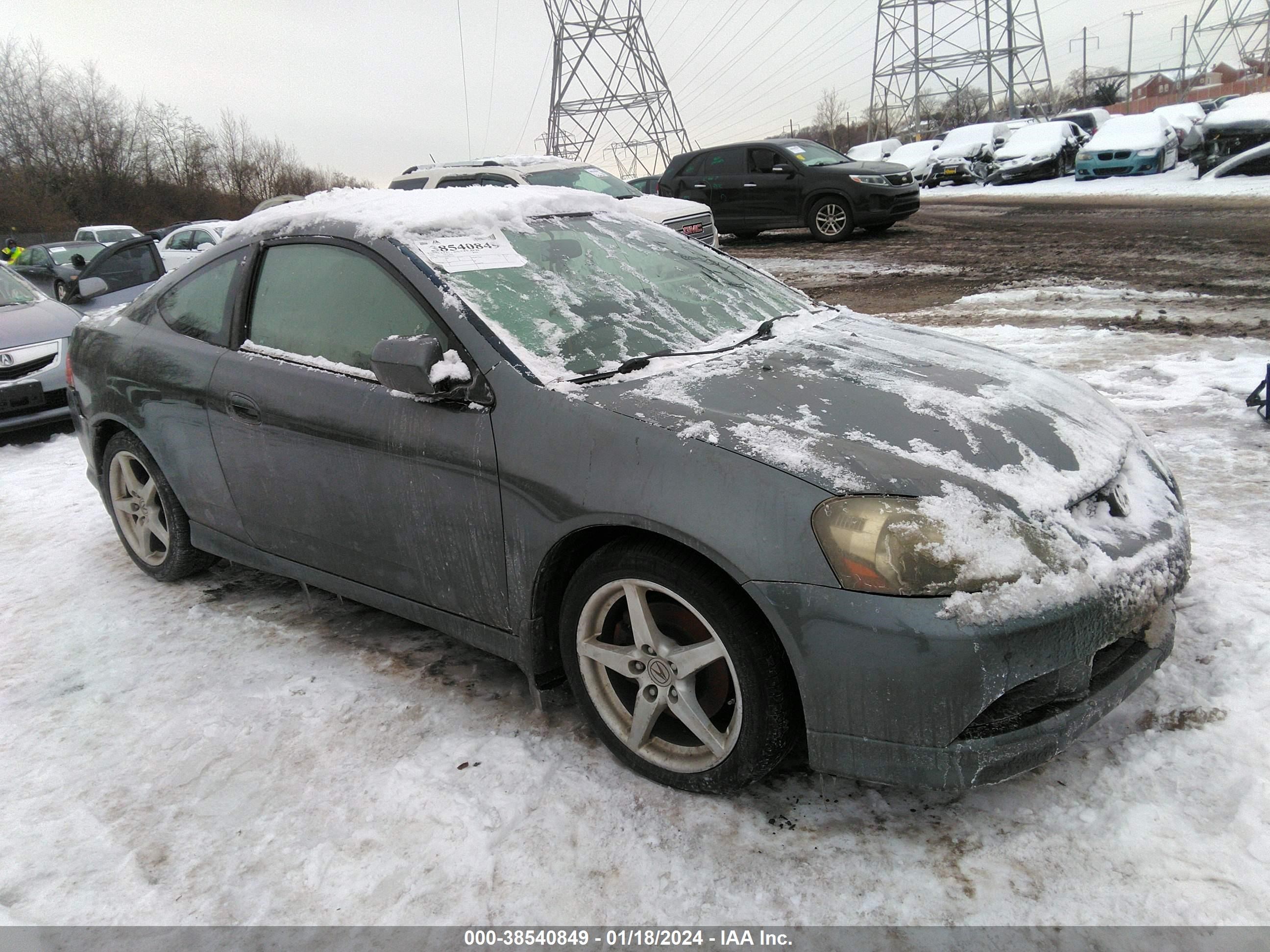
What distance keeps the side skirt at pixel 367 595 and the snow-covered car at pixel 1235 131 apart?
23135mm

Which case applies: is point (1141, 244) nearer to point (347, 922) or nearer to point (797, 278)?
point (797, 278)

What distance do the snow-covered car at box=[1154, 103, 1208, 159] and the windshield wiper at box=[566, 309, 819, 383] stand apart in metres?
23.2

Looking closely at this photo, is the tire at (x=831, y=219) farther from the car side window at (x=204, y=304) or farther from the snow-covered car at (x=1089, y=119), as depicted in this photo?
the snow-covered car at (x=1089, y=119)

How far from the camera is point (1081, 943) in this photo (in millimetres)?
1843

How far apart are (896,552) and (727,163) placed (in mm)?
14555

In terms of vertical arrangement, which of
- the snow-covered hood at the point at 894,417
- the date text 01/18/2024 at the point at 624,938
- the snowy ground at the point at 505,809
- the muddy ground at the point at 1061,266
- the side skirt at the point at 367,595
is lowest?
the date text 01/18/2024 at the point at 624,938

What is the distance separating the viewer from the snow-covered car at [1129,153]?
22.1 metres

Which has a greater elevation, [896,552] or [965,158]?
[965,158]

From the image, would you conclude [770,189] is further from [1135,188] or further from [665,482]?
[665,482]

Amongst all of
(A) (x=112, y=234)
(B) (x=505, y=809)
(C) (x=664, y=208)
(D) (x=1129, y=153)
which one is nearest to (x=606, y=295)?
(B) (x=505, y=809)

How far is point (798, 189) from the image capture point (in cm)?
1466

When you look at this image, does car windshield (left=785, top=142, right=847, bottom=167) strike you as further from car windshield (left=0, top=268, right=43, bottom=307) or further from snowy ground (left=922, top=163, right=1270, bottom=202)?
car windshield (left=0, top=268, right=43, bottom=307)

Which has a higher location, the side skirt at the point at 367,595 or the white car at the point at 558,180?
the white car at the point at 558,180

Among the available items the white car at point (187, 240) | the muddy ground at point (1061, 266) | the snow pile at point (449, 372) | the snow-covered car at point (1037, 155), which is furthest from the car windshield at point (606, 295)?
the snow-covered car at point (1037, 155)
